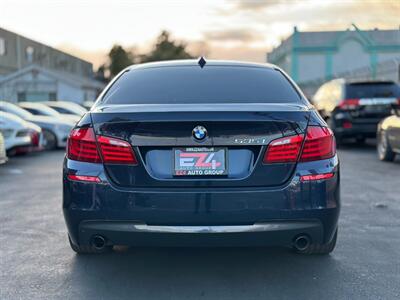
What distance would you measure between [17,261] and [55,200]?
2.65 metres

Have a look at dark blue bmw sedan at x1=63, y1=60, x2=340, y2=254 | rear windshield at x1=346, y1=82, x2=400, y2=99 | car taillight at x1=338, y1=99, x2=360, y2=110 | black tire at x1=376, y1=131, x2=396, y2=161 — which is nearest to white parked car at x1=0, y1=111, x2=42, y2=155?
car taillight at x1=338, y1=99, x2=360, y2=110

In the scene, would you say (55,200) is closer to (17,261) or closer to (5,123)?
(17,261)

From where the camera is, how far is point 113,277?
4.15 m

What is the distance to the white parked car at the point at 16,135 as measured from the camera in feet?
38.7

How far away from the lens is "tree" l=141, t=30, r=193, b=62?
78.1 metres

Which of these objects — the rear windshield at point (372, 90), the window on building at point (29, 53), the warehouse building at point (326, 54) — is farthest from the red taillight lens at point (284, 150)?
the window on building at point (29, 53)

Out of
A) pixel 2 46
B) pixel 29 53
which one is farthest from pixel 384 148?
pixel 29 53

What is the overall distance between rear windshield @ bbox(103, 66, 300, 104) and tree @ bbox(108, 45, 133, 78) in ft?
230

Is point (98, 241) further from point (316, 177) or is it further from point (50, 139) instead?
point (50, 139)

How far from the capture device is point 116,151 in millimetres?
3588

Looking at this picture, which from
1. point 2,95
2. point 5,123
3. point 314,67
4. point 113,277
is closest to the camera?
point 113,277

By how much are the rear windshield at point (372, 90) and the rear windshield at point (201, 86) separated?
8.59 m

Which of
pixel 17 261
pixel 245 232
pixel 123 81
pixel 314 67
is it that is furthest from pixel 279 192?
pixel 314 67

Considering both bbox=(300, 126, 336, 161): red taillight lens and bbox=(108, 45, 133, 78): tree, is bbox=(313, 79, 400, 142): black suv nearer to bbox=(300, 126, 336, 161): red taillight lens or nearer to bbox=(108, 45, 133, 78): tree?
bbox=(300, 126, 336, 161): red taillight lens
